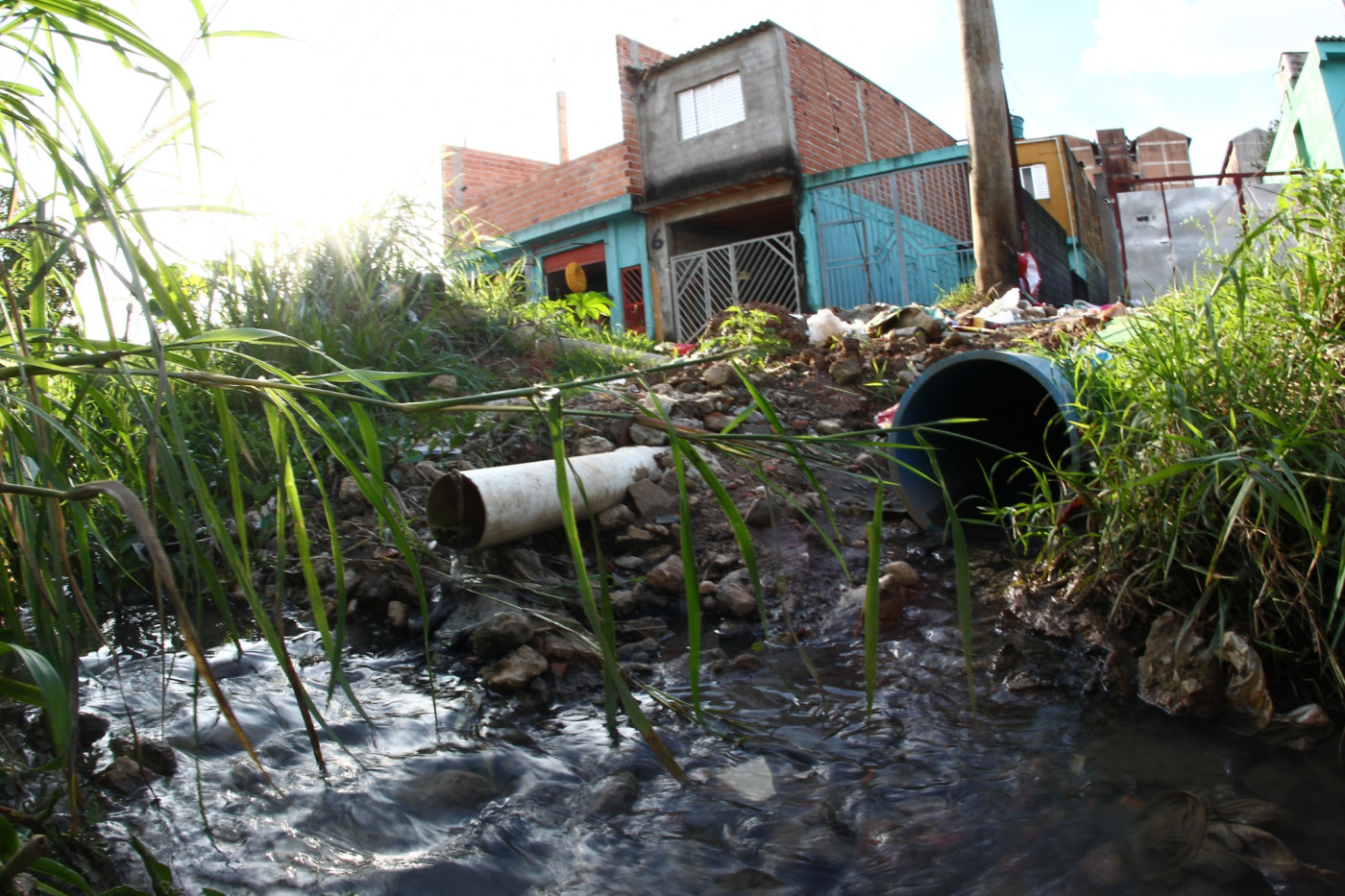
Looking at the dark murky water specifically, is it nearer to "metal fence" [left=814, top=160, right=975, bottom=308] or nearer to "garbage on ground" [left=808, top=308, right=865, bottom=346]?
"garbage on ground" [left=808, top=308, right=865, bottom=346]

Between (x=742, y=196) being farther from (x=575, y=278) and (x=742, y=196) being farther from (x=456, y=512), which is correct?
(x=456, y=512)

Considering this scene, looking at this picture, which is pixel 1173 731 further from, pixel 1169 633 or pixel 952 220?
pixel 952 220

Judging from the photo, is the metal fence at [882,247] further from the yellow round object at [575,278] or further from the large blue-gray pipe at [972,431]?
the large blue-gray pipe at [972,431]

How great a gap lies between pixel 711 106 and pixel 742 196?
1.51 metres

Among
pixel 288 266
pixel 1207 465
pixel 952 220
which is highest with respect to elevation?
pixel 952 220

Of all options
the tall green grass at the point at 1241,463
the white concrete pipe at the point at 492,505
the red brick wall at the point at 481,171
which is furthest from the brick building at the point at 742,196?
the tall green grass at the point at 1241,463

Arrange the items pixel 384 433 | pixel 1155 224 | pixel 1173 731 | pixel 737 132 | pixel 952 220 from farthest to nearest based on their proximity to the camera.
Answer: pixel 952 220
pixel 737 132
pixel 1155 224
pixel 384 433
pixel 1173 731

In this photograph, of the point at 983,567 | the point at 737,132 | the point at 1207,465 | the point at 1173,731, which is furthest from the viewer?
the point at 737,132

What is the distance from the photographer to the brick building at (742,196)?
1164 centimetres

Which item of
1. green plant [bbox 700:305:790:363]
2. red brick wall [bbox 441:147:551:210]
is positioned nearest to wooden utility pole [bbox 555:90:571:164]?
red brick wall [bbox 441:147:551:210]

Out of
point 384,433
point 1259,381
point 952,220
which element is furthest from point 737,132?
point 1259,381

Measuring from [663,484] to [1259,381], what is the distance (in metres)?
2.07

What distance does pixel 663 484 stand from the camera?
11.3 ft

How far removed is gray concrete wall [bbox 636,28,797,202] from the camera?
461 inches
